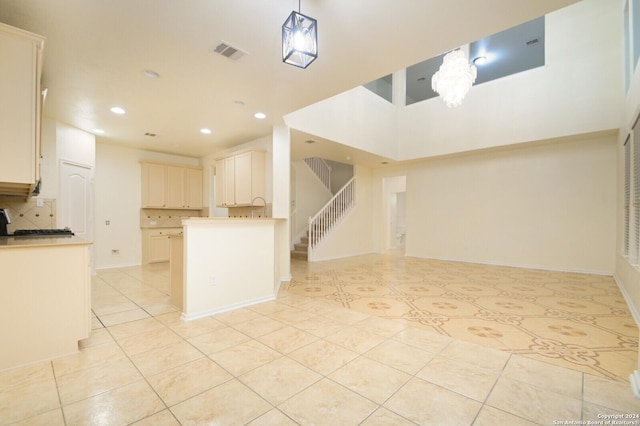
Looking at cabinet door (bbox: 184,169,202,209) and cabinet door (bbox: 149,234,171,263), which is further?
cabinet door (bbox: 184,169,202,209)

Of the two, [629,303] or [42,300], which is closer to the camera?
[42,300]

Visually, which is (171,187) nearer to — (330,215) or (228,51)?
(330,215)

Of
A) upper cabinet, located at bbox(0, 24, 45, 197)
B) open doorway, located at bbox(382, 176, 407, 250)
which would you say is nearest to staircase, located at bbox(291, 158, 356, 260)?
open doorway, located at bbox(382, 176, 407, 250)

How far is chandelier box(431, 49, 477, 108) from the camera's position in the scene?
505 centimetres

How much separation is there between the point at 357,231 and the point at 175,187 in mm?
5166

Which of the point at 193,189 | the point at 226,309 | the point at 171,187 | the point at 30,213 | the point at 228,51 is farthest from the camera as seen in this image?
the point at 193,189

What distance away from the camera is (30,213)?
432 centimetres

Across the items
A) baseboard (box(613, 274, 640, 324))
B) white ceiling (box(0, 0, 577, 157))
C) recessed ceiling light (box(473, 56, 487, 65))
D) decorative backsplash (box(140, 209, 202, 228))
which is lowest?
baseboard (box(613, 274, 640, 324))

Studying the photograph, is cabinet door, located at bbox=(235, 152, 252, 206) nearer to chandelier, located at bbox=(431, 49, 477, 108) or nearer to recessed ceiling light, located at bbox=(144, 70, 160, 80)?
recessed ceiling light, located at bbox=(144, 70, 160, 80)

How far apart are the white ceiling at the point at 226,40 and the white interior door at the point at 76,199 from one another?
1.41 m

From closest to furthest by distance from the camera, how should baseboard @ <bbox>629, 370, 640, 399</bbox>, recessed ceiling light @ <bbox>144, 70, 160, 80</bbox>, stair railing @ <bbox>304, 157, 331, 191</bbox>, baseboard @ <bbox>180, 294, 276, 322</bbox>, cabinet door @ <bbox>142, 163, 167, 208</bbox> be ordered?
baseboard @ <bbox>629, 370, 640, 399</bbox>, recessed ceiling light @ <bbox>144, 70, 160, 80</bbox>, baseboard @ <bbox>180, 294, 276, 322</bbox>, cabinet door @ <bbox>142, 163, 167, 208</bbox>, stair railing @ <bbox>304, 157, 331, 191</bbox>

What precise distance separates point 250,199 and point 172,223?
305 cm

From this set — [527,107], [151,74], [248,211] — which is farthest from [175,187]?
[527,107]

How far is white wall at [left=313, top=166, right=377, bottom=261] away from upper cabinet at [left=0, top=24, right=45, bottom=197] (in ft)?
19.0
